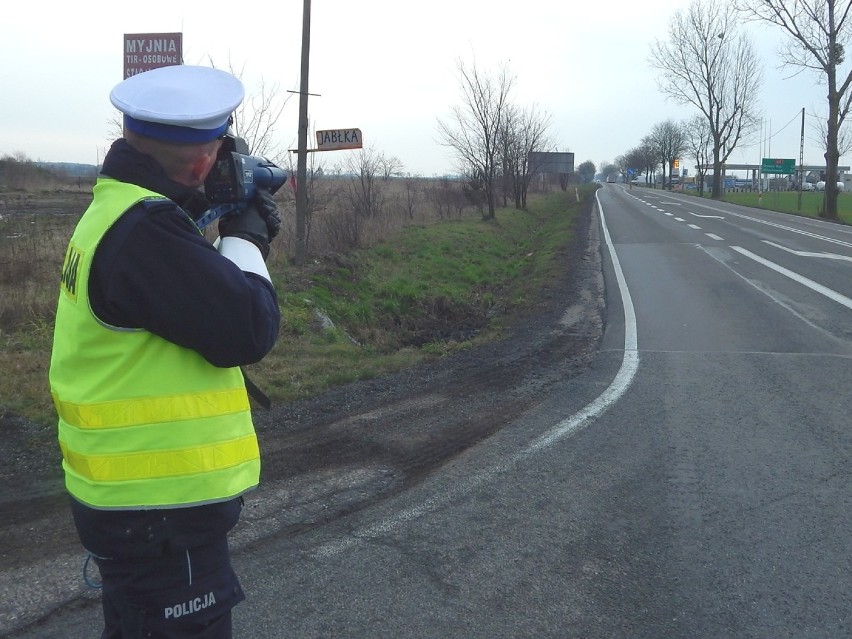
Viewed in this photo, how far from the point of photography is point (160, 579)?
1857 mm

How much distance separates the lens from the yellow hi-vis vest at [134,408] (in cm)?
178

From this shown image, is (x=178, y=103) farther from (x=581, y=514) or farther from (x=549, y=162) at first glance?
(x=549, y=162)

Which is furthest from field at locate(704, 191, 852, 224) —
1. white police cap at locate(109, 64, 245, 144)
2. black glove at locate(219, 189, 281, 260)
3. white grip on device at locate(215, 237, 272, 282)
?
white police cap at locate(109, 64, 245, 144)

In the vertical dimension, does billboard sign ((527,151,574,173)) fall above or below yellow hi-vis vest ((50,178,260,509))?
above

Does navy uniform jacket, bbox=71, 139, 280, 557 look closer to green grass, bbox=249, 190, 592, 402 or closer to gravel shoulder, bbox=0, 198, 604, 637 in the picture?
gravel shoulder, bbox=0, 198, 604, 637

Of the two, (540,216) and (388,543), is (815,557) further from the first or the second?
(540,216)

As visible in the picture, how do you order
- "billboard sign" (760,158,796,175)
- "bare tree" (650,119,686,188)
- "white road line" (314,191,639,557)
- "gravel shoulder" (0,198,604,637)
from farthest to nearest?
"bare tree" (650,119,686,188) < "billboard sign" (760,158,796,175) < "white road line" (314,191,639,557) < "gravel shoulder" (0,198,604,637)

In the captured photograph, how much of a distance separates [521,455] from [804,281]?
10.6 metres

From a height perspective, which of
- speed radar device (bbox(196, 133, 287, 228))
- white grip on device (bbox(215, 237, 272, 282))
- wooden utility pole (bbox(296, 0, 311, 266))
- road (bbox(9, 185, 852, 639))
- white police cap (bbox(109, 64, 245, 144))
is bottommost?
road (bbox(9, 185, 852, 639))

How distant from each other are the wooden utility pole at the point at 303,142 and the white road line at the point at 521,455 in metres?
6.18

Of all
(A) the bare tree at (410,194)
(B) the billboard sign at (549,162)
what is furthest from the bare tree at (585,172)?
(A) the bare tree at (410,194)

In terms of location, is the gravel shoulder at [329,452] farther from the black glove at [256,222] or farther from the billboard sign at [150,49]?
the billboard sign at [150,49]

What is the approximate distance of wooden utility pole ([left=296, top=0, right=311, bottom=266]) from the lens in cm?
1266

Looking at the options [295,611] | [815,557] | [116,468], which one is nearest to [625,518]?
[815,557]
